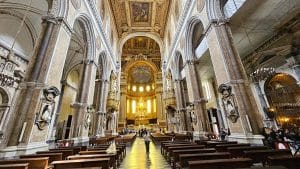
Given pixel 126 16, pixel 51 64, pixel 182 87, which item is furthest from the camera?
pixel 126 16

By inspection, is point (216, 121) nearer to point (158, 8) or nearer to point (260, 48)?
point (260, 48)

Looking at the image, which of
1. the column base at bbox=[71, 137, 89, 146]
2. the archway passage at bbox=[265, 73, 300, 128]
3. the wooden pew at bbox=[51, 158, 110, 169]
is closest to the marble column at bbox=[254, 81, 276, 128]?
the archway passage at bbox=[265, 73, 300, 128]

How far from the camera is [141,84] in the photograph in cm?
3684

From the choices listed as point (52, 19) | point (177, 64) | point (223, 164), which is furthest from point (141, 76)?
point (223, 164)

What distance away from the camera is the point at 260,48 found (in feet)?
37.7

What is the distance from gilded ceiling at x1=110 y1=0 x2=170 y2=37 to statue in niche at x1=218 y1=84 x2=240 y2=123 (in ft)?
50.3

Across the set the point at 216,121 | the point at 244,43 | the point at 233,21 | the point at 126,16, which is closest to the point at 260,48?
the point at 244,43

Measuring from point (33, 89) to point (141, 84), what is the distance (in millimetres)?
31405

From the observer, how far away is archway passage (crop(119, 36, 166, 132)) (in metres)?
28.5

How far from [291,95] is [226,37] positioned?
30.9 feet

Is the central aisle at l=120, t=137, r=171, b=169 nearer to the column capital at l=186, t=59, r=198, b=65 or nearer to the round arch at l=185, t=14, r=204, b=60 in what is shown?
the column capital at l=186, t=59, r=198, b=65

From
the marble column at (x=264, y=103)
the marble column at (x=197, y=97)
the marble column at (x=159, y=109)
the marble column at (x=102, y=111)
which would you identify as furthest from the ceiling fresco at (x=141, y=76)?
the marble column at (x=264, y=103)

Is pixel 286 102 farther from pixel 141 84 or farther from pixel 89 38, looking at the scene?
pixel 141 84

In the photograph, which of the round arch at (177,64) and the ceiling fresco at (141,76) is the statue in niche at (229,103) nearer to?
the round arch at (177,64)
